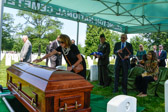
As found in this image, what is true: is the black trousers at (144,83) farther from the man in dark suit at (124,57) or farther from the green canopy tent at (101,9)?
the green canopy tent at (101,9)

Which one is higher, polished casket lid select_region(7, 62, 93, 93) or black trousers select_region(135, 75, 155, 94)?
polished casket lid select_region(7, 62, 93, 93)

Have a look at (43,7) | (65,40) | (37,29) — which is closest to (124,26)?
(43,7)

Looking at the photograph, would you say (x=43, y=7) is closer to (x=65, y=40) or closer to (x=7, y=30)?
(x=65, y=40)

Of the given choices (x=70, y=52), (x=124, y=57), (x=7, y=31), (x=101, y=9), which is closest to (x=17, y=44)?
(x=7, y=31)

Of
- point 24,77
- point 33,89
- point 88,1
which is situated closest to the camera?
point 33,89

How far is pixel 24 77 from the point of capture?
7.27 ft

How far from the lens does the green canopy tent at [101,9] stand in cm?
570

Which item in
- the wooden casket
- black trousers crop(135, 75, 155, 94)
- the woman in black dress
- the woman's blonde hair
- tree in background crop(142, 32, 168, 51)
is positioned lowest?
black trousers crop(135, 75, 155, 94)

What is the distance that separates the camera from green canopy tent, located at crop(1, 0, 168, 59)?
5.70m

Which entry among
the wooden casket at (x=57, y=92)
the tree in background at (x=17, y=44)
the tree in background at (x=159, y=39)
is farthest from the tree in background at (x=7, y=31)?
the wooden casket at (x=57, y=92)

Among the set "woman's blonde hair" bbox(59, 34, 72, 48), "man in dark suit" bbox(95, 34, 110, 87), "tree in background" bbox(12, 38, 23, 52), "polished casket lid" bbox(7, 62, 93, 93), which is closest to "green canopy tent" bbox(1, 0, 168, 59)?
"man in dark suit" bbox(95, 34, 110, 87)

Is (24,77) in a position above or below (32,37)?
below

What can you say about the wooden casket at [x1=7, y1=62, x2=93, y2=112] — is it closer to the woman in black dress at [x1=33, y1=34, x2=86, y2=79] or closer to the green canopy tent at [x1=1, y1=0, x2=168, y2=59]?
the woman in black dress at [x1=33, y1=34, x2=86, y2=79]

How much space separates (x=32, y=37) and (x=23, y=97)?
37670mm
